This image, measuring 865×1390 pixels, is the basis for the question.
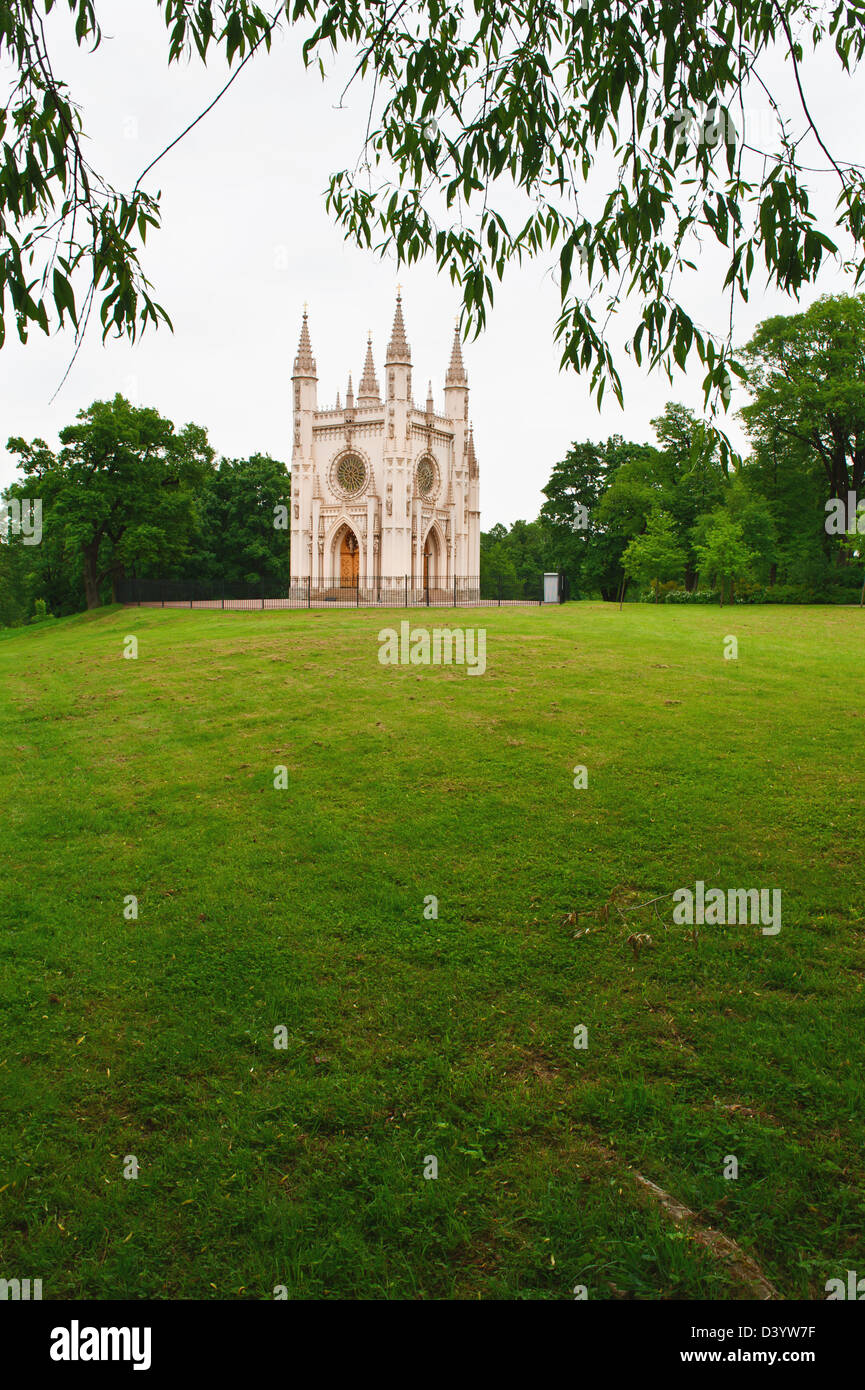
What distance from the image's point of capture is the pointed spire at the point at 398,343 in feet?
160

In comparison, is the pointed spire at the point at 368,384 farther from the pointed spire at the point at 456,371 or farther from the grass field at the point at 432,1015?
the grass field at the point at 432,1015

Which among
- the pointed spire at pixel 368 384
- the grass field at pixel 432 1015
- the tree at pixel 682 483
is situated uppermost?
the pointed spire at pixel 368 384

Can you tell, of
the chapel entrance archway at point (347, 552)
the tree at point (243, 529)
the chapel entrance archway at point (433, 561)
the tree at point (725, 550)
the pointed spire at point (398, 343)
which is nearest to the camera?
the tree at point (725, 550)

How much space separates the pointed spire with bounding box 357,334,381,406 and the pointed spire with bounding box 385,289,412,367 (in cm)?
501

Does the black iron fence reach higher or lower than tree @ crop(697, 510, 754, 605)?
lower

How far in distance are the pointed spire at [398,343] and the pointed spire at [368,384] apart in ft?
16.5

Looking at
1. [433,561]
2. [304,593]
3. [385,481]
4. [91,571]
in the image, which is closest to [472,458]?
[433,561]

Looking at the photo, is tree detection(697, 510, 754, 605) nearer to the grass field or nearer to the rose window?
the rose window

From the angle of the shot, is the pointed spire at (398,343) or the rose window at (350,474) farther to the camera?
the rose window at (350,474)

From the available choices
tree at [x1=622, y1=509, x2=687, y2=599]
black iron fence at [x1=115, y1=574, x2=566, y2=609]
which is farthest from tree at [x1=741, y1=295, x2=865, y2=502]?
black iron fence at [x1=115, y1=574, x2=566, y2=609]

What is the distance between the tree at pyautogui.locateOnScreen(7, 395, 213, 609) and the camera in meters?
42.9

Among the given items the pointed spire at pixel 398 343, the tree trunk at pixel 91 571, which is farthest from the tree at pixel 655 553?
the tree trunk at pixel 91 571

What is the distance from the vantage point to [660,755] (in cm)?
1080
